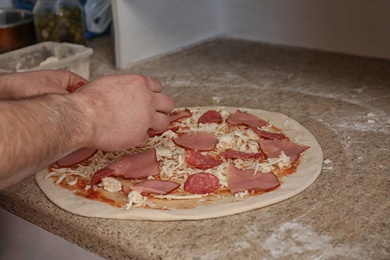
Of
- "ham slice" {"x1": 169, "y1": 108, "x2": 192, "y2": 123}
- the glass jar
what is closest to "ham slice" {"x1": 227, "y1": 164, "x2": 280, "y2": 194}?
"ham slice" {"x1": 169, "y1": 108, "x2": 192, "y2": 123}

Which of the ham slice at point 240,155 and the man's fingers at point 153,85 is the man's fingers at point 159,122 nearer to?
the man's fingers at point 153,85

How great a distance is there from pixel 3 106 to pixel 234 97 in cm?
100

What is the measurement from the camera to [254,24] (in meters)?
2.43

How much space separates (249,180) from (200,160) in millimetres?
142

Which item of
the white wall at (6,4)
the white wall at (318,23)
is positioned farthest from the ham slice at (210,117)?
the white wall at (6,4)

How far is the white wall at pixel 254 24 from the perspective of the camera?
6.93 feet

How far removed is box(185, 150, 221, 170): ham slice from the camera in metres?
1.39

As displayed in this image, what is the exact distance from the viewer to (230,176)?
1334 millimetres

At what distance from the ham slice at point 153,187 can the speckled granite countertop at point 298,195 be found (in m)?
0.10

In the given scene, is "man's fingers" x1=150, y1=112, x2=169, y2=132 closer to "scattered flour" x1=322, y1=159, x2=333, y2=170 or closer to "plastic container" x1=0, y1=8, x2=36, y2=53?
"scattered flour" x1=322, y1=159, x2=333, y2=170

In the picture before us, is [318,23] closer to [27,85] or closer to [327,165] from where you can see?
[327,165]

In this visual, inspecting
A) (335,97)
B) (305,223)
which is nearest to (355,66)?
(335,97)

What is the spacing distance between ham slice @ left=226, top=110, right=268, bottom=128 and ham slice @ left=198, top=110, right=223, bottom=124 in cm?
3

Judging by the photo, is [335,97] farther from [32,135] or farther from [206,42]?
[32,135]
